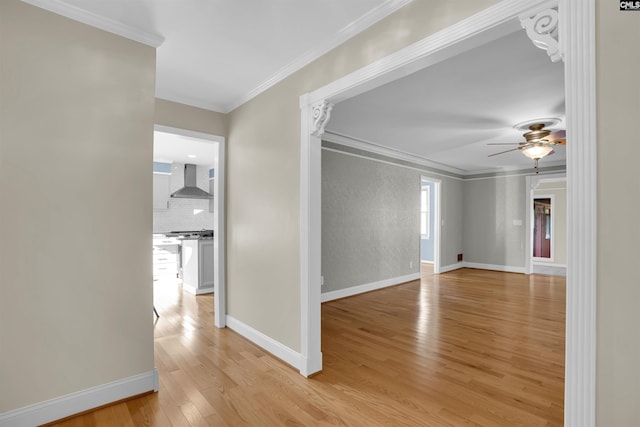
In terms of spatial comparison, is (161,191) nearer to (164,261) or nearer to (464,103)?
(164,261)

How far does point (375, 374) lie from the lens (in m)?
2.50

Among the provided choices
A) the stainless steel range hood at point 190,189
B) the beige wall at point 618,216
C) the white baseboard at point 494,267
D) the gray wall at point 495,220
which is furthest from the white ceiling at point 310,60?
the stainless steel range hood at point 190,189

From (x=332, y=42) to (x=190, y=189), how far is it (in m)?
6.69

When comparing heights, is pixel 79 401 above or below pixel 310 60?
below

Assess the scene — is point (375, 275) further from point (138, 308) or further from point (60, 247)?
point (60, 247)

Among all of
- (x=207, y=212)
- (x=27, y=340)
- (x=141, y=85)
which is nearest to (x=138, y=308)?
(x=27, y=340)

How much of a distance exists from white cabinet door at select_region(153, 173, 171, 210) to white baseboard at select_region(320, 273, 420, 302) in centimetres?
526

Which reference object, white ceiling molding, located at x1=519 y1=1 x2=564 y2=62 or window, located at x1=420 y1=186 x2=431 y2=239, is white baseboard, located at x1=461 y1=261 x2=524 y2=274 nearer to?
window, located at x1=420 y1=186 x2=431 y2=239

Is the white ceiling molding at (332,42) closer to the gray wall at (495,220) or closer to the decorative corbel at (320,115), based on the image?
the decorative corbel at (320,115)

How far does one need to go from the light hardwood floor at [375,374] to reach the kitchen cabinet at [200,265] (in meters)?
0.84

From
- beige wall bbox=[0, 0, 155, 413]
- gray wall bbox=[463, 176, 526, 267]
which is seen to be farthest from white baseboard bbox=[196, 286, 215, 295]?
gray wall bbox=[463, 176, 526, 267]

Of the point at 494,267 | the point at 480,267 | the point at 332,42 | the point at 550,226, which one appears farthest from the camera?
the point at 550,226

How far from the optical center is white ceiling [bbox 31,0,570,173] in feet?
6.51

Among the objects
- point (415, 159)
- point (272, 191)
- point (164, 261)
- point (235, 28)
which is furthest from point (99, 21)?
point (164, 261)
